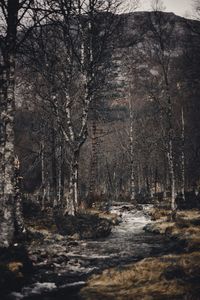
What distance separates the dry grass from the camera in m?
6.92

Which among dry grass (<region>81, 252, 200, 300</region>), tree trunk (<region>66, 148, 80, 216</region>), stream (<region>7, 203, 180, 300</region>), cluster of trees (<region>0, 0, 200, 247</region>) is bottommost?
stream (<region>7, 203, 180, 300</region>)

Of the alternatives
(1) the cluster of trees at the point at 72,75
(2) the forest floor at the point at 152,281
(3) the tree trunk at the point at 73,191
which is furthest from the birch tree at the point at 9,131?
(3) the tree trunk at the point at 73,191

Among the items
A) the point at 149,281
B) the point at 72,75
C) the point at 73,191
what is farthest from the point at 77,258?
the point at 72,75

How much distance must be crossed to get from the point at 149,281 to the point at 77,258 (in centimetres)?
362

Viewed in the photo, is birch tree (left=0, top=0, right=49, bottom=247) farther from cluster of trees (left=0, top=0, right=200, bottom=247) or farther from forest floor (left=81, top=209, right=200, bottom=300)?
forest floor (left=81, top=209, right=200, bottom=300)

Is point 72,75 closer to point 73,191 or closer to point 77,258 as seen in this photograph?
point 73,191

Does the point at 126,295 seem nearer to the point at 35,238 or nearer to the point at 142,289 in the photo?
the point at 142,289

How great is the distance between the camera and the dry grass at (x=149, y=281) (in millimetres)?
6918

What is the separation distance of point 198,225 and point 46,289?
1022 cm

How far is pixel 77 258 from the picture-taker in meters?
10.9

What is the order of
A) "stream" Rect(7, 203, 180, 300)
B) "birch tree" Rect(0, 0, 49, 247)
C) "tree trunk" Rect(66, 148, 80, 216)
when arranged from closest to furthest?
"stream" Rect(7, 203, 180, 300), "birch tree" Rect(0, 0, 49, 247), "tree trunk" Rect(66, 148, 80, 216)

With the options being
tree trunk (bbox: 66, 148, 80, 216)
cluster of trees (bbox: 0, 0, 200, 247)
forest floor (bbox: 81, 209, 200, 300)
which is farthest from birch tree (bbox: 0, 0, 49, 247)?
tree trunk (bbox: 66, 148, 80, 216)

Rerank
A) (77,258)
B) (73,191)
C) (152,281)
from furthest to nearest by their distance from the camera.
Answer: (73,191) → (77,258) → (152,281)

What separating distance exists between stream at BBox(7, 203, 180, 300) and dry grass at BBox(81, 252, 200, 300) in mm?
463
